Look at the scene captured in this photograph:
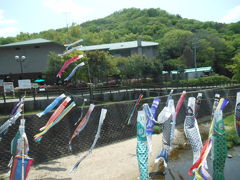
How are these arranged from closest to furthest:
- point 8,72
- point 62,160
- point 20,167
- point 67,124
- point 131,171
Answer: point 20,167, point 131,171, point 62,160, point 67,124, point 8,72

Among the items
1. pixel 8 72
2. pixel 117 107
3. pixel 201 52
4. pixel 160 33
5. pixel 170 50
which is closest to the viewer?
pixel 117 107

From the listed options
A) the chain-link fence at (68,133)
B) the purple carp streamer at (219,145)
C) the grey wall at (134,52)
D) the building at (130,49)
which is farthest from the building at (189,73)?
the purple carp streamer at (219,145)

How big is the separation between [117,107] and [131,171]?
5337 millimetres

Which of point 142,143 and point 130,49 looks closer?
point 142,143

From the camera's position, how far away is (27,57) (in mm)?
35344

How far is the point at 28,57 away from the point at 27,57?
0.47 ft

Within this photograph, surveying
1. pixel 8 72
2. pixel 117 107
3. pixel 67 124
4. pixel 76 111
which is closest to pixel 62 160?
pixel 67 124

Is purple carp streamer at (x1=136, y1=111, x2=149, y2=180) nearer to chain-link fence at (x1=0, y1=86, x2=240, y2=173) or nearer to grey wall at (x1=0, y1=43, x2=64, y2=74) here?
chain-link fence at (x1=0, y1=86, x2=240, y2=173)

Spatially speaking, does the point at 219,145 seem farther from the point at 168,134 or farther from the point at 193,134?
the point at 168,134

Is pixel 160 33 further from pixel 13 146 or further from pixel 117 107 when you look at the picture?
pixel 13 146

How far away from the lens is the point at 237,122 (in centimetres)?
852

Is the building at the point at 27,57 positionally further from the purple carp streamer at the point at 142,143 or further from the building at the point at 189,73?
the purple carp streamer at the point at 142,143

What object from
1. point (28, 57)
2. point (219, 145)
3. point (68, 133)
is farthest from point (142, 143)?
point (28, 57)

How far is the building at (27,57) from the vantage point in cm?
3500
